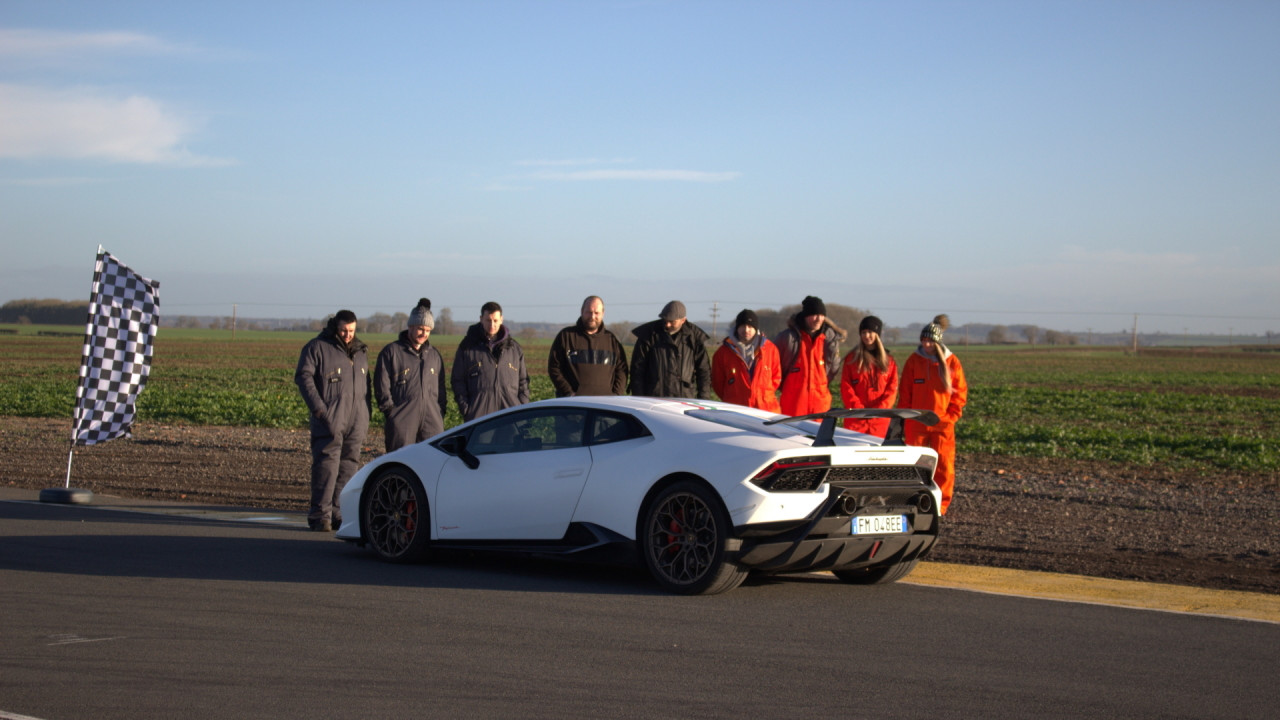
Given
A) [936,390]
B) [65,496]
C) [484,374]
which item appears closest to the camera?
[936,390]

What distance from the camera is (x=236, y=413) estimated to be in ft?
88.1

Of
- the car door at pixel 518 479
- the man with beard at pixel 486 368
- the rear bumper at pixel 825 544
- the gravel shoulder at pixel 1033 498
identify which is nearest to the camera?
the rear bumper at pixel 825 544

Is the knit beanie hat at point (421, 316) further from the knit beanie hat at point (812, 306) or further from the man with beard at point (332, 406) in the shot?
the knit beanie hat at point (812, 306)

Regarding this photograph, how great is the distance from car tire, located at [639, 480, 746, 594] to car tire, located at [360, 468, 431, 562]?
191cm

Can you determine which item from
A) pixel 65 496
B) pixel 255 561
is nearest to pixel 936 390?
pixel 255 561

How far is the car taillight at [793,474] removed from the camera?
23.3ft

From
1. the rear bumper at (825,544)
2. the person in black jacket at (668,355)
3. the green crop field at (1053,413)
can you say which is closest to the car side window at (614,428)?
the rear bumper at (825,544)

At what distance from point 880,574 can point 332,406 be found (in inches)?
203

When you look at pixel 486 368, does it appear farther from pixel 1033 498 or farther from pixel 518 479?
pixel 1033 498

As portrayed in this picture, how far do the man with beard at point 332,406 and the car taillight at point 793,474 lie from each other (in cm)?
469

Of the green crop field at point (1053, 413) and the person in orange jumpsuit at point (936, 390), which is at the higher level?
the person in orange jumpsuit at point (936, 390)

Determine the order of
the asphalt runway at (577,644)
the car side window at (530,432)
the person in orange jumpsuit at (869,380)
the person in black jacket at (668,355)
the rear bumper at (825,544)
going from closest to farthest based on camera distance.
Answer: the asphalt runway at (577,644), the rear bumper at (825,544), the car side window at (530,432), the person in orange jumpsuit at (869,380), the person in black jacket at (668,355)

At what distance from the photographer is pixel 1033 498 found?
44.1 feet

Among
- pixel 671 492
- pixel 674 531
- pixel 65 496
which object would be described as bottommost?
pixel 65 496
